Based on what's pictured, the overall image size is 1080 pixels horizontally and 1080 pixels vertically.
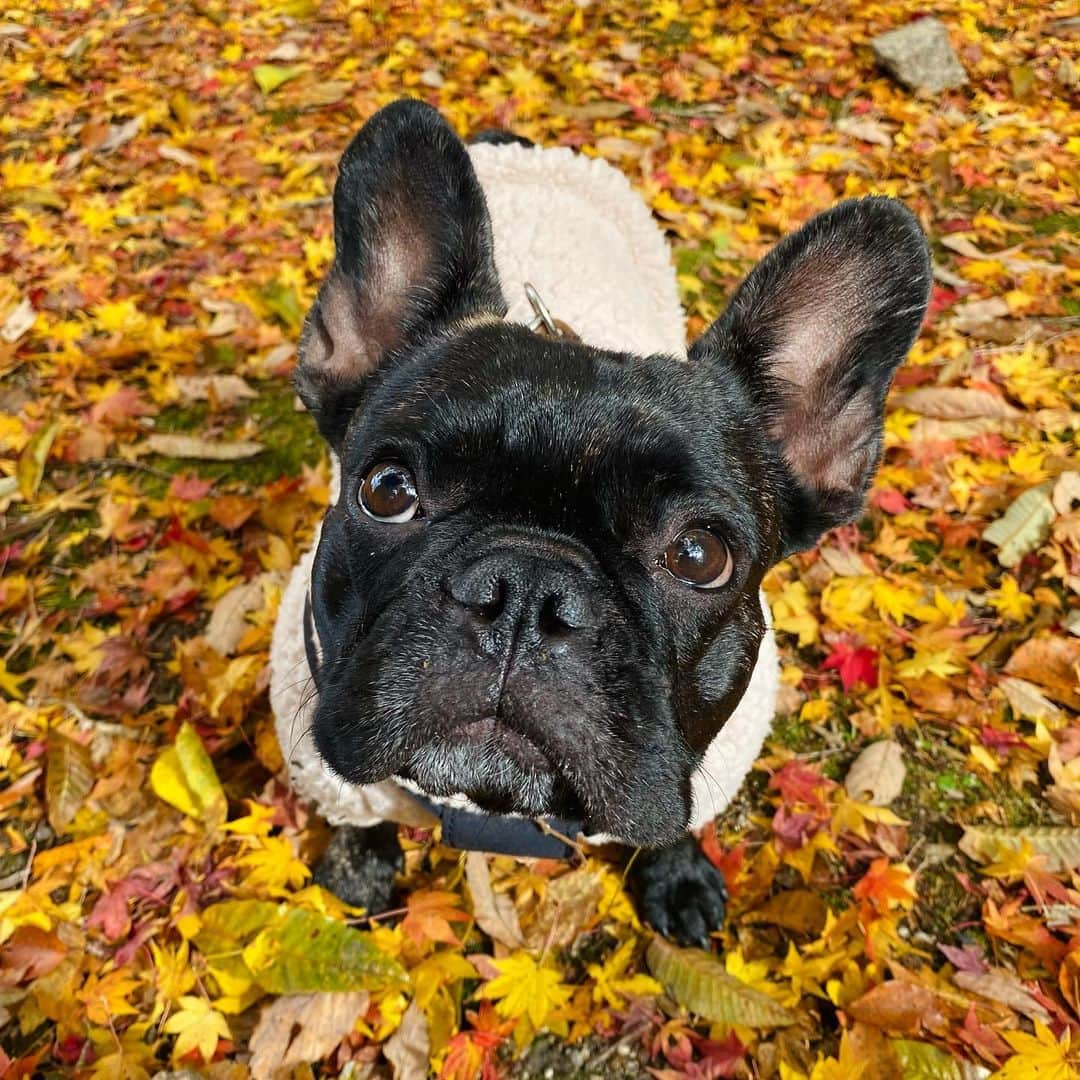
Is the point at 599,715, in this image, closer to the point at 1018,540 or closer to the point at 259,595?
the point at 259,595

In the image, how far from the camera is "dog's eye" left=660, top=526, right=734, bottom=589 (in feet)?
5.97

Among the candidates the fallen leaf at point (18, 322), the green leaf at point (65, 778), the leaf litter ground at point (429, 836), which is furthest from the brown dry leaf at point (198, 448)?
the green leaf at point (65, 778)

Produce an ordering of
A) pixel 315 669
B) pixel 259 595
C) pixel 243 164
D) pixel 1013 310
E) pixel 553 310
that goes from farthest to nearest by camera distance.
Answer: pixel 243 164
pixel 1013 310
pixel 259 595
pixel 553 310
pixel 315 669

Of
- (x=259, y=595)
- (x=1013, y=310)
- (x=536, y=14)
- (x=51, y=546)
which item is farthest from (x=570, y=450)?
(x=536, y=14)

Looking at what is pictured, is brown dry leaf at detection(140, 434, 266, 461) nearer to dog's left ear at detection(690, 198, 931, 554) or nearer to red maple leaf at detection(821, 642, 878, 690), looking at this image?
dog's left ear at detection(690, 198, 931, 554)

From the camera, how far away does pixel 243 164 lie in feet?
19.3

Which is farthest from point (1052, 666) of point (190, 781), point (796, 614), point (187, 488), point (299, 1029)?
point (187, 488)

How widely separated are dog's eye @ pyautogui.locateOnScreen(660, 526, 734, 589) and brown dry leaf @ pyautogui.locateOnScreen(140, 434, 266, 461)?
2.89m

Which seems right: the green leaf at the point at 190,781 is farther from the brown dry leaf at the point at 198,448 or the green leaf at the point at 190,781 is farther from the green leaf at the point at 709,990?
the brown dry leaf at the point at 198,448

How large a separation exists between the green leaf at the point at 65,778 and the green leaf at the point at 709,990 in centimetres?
205

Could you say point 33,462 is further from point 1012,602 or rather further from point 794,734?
point 1012,602

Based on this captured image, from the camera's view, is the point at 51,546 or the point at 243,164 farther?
the point at 243,164

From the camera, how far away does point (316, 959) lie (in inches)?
94.3

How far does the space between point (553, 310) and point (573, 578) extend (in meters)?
1.77
